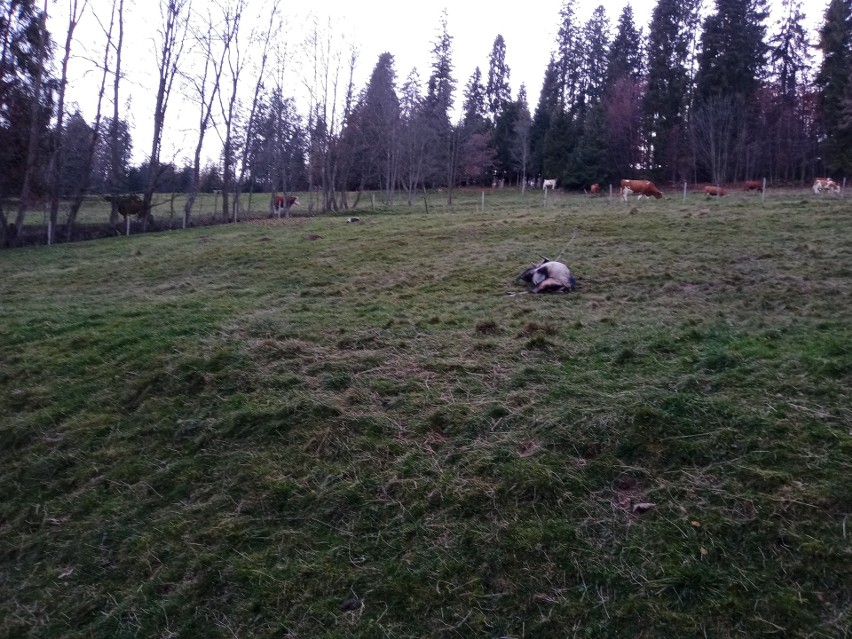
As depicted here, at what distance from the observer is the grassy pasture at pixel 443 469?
344 cm

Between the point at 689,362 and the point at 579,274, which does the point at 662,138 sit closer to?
the point at 579,274

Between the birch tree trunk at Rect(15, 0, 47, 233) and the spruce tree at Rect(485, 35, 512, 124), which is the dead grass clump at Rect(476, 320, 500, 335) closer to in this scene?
the birch tree trunk at Rect(15, 0, 47, 233)

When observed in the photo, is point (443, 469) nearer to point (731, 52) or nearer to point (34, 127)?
point (34, 127)

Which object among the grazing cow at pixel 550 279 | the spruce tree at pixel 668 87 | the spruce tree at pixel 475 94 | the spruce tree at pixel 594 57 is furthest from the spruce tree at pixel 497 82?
the grazing cow at pixel 550 279

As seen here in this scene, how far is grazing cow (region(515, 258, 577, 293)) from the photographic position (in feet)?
32.1

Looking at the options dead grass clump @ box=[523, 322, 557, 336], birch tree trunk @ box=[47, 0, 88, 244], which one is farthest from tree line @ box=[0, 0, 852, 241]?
dead grass clump @ box=[523, 322, 557, 336]

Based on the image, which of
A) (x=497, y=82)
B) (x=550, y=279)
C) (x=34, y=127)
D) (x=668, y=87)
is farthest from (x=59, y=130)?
(x=497, y=82)

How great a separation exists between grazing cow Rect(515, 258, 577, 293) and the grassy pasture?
455mm

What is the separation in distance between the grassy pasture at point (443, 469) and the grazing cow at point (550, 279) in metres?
0.46

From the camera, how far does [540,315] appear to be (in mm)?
8078

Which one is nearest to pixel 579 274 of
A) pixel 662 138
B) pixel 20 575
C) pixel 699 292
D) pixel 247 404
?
pixel 699 292

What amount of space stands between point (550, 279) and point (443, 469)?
19.4ft

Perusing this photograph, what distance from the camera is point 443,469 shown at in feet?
15.0

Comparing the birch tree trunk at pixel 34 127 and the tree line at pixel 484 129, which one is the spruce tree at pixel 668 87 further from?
the birch tree trunk at pixel 34 127
